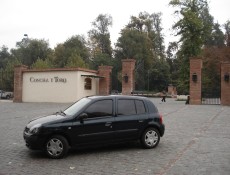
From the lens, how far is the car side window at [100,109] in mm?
9297

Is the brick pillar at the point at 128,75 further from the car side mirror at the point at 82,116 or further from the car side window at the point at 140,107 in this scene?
the car side mirror at the point at 82,116

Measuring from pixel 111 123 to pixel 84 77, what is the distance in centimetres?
2021

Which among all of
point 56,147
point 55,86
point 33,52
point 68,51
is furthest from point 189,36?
point 33,52

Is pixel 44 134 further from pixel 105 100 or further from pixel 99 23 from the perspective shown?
pixel 99 23

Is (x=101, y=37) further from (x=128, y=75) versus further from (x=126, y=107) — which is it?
(x=126, y=107)

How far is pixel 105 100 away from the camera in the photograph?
9.66 m

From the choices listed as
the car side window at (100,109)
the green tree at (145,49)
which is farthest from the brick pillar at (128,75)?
the green tree at (145,49)

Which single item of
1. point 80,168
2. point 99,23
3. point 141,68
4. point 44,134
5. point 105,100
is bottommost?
point 80,168

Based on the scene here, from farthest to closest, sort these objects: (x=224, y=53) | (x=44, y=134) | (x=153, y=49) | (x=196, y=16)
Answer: (x=153, y=49) < (x=224, y=53) < (x=196, y=16) < (x=44, y=134)

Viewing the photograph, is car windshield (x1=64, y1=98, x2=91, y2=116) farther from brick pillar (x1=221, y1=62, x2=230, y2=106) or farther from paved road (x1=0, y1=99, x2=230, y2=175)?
brick pillar (x1=221, y1=62, x2=230, y2=106)

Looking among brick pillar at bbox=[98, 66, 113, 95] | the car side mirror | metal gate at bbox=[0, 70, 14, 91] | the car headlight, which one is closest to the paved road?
the car headlight

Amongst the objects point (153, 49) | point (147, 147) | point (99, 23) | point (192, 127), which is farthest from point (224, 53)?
point (147, 147)

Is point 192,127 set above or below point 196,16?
below

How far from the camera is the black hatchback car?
28.7ft
